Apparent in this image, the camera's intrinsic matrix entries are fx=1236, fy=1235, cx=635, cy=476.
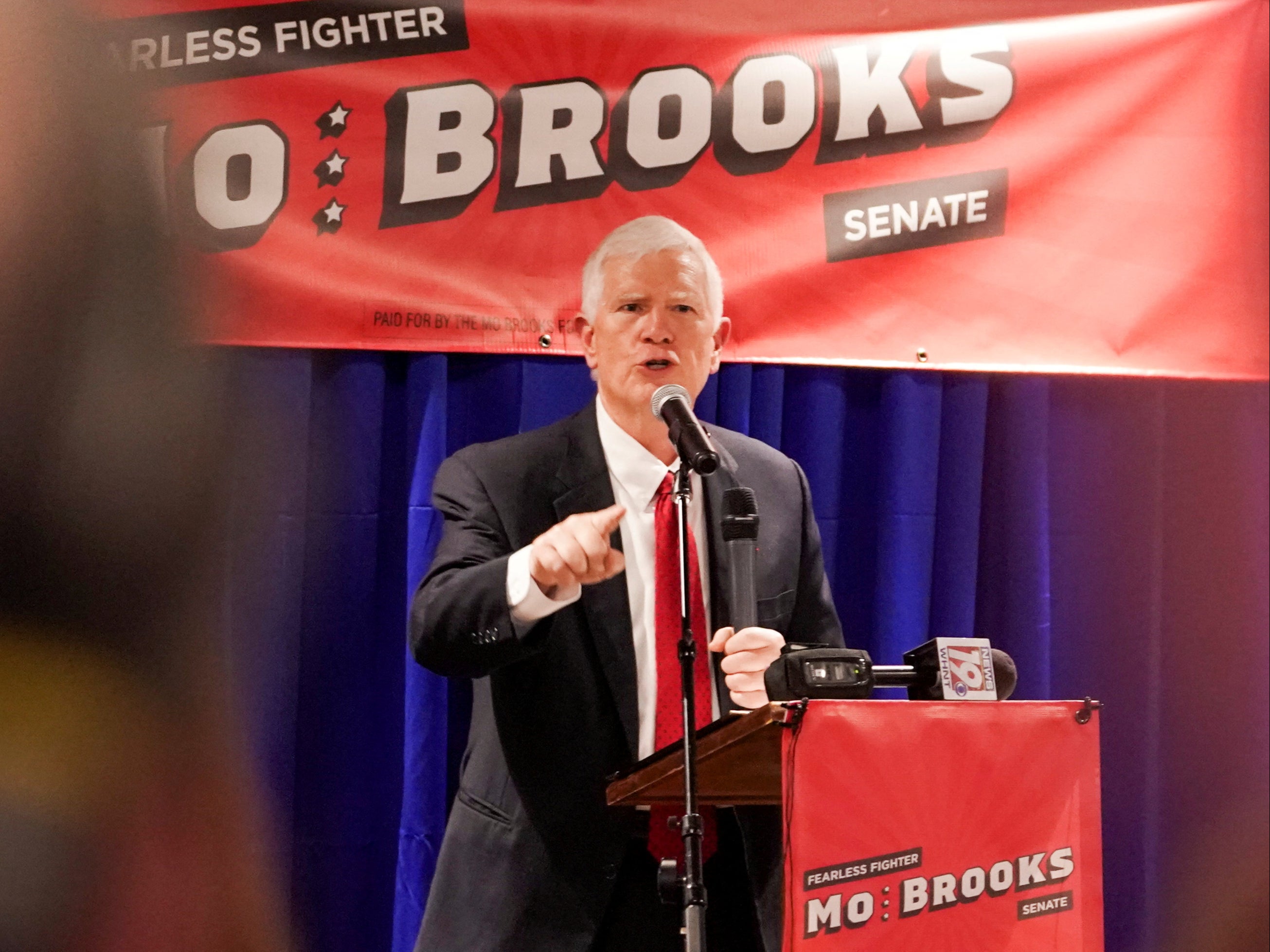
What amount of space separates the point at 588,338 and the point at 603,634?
717 mm

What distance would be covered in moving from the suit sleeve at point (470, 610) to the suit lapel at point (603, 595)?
0.16 metres

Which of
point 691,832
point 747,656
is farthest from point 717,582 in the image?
point 691,832

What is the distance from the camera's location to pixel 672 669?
218cm

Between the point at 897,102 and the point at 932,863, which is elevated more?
the point at 897,102

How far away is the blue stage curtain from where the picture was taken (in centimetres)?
272

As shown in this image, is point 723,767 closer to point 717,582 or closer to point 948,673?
point 948,673

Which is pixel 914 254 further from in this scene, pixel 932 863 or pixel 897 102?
pixel 932 863

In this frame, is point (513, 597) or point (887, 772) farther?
point (513, 597)

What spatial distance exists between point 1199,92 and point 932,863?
7.53 ft

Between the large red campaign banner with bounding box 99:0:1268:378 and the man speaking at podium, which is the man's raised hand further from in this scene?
the large red campaign banner with bounding box 99:0:1268:378

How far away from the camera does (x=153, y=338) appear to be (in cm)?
209

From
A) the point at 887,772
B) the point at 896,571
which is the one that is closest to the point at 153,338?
the point at 887,772

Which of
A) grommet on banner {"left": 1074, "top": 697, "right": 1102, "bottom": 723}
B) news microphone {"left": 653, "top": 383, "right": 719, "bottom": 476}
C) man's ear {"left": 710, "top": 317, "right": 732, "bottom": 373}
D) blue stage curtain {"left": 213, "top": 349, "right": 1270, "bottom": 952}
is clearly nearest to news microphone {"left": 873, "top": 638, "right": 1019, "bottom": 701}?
grommet on banner {"left": 1074, "top": 697, "right": 1102, "bottom": 723}

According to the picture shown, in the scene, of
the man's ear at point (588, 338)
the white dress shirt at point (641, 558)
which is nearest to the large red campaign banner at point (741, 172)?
the man's ear at point (588, 338)
